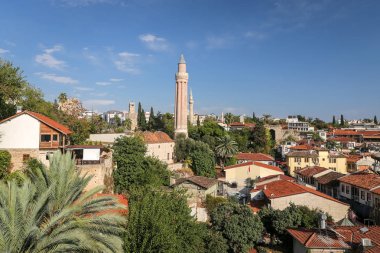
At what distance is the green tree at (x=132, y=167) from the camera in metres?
29.5

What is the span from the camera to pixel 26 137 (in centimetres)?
2452

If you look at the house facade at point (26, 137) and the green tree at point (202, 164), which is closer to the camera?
the house facade at point (26, 137)

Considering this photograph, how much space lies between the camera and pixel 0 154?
21.9 metres

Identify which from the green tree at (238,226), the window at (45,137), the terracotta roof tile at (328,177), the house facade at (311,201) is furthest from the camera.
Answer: the terracotta roof tile at (328,177)

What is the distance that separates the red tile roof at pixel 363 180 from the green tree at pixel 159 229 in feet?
66.1

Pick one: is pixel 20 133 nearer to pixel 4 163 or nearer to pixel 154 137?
pixel 4 163

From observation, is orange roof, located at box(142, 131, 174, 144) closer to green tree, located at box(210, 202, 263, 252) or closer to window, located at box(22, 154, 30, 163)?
window, located at box(22, 154, 30, 163)

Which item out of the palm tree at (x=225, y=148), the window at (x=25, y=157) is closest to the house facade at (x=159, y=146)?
the palm tree at (x=225, y=148)

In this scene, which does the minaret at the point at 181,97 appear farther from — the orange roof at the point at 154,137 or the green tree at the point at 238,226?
the green tree at the point at 238,226

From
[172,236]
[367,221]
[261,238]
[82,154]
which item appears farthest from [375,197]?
[82,154]

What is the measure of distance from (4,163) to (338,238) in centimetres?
2199

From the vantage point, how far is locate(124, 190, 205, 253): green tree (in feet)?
44.0

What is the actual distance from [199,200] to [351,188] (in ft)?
50.7

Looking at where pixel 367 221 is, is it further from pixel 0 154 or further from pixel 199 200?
pixel 0 154
